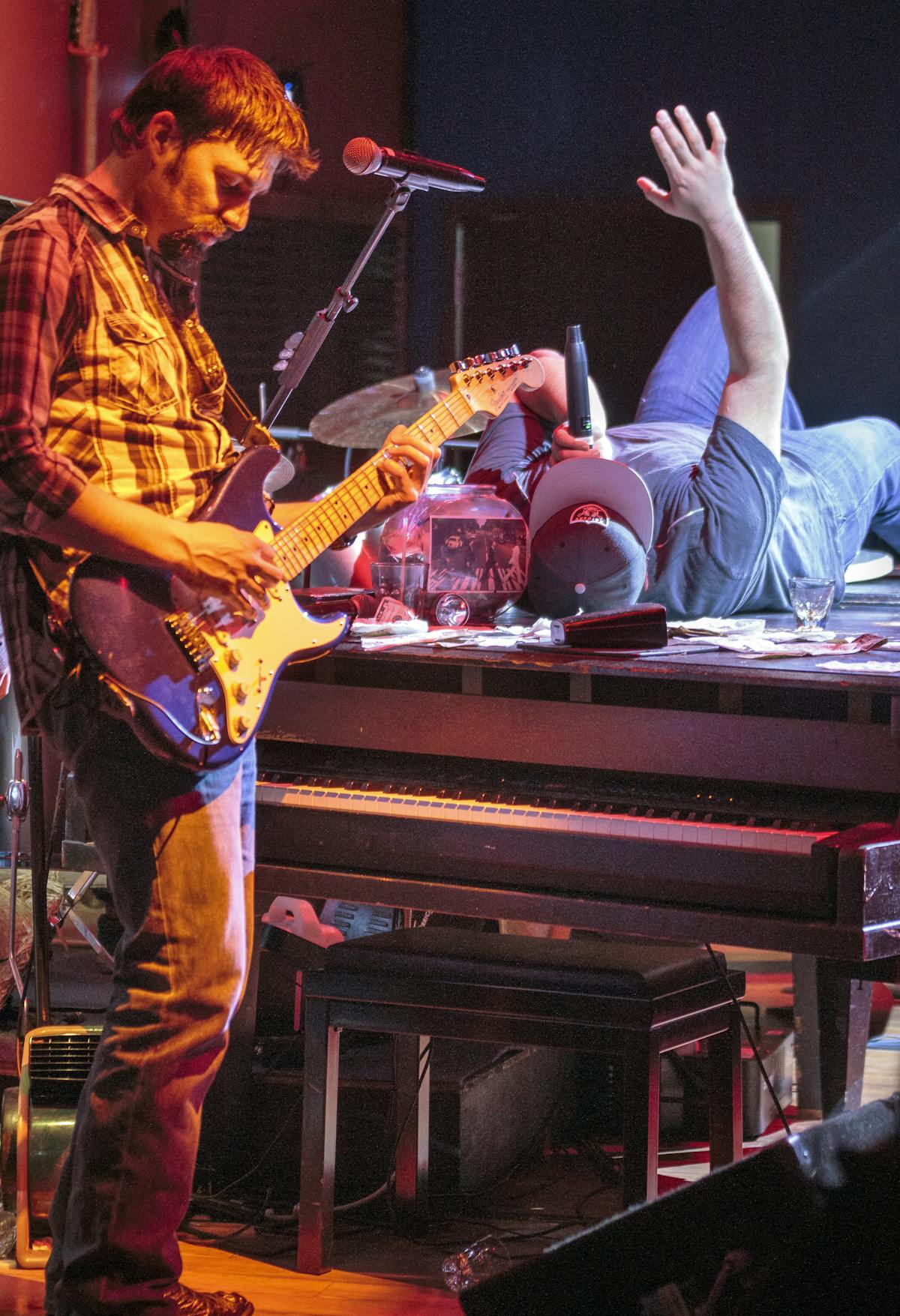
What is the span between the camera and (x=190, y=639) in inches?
77.1

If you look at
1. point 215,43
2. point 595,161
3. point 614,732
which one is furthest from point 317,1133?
point 595,161

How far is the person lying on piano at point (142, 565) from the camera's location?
6.20 feet

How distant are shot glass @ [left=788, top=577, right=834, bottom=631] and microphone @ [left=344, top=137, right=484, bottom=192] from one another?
99cm

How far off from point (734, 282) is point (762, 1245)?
8.19ft

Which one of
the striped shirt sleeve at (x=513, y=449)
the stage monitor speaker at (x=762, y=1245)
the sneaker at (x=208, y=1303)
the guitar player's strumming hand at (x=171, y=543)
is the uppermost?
the striped shirt sleeve at (x=513, y=449)

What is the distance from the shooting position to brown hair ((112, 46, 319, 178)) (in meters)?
1.95

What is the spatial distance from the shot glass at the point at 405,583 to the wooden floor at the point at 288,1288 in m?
1.24

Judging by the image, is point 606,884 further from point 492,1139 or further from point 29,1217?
point 29,1217

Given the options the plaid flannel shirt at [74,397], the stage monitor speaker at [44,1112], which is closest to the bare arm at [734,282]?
the plaid flannel shirt at [74,397]

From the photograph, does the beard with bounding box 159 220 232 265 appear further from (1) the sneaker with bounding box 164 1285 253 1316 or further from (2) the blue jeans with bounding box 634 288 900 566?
(2) the blue jeans with bounding box 634 288 900 566

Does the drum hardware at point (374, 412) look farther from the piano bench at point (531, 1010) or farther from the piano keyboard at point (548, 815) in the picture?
the piano bench at point (531, 1010)

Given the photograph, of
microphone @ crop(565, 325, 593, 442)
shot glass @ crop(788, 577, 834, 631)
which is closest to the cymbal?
microphone @ crop(565, 325, 593, 442)

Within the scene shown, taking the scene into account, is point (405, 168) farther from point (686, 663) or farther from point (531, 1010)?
point (531, 1010)

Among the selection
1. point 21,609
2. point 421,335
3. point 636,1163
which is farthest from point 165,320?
point 421,335
